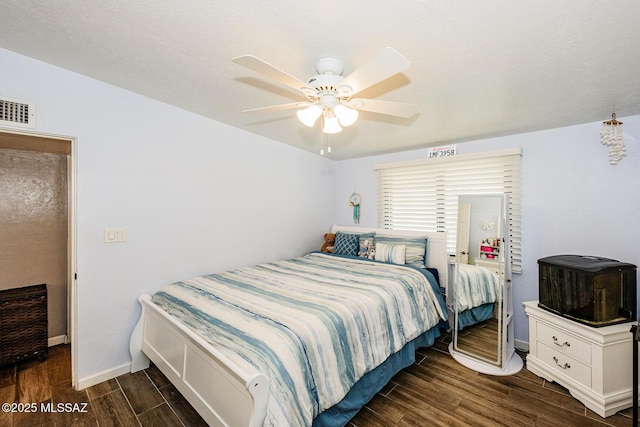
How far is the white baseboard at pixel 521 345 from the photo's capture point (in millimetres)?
2761

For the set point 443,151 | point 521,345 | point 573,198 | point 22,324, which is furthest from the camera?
point 443,151

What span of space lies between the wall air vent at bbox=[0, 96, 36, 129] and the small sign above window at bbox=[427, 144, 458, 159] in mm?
3827

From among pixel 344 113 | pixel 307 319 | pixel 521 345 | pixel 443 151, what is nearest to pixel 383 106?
pixel 344 113

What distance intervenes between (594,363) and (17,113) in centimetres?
443

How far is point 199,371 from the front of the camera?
5.23 feet

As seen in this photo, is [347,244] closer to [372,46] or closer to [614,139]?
[372,46]


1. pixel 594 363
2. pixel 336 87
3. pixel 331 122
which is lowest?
pixel 594 363

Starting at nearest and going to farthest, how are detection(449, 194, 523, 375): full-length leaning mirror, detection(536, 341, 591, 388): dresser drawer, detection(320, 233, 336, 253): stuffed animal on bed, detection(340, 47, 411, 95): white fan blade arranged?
detection(340, 47, 411, 95): white fan blade, detection(536, 341, 591, 388): dresser drawer, detection(449, 194, 523, 375): full-length leaning mirror, detection(320, 233, 336, 253): stuffed animal on bed

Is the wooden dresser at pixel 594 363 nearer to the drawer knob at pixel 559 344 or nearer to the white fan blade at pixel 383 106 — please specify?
the drawer knob at pixel 559 344

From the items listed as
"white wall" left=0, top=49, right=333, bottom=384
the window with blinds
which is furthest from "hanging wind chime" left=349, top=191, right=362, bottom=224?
"white wall" left=0, top=49, right=333, bottom=384

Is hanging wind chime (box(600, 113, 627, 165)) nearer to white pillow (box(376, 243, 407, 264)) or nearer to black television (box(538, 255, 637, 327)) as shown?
black television (box(538, 255, 637, 327))

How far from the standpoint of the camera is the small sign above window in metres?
3.28

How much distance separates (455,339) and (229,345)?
2292 mm

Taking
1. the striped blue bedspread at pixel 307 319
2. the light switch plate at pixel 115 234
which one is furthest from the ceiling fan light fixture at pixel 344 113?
the light switch plate at pixel 115 234
